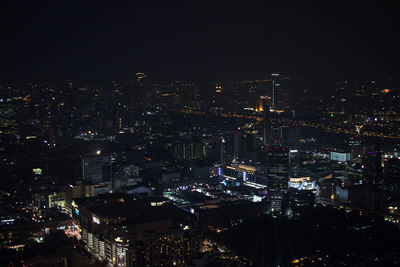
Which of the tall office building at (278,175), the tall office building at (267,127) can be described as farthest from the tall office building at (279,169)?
the tall office building at (267,127)

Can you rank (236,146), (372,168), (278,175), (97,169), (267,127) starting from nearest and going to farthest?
(278,175), (372,168), (97,169), (236,146), (267,127)

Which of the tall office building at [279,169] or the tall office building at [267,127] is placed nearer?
the tall office building at [279,169]

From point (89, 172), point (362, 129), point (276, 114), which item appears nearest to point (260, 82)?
point (276, 114)

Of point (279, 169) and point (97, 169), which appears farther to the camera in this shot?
point (97, 169)

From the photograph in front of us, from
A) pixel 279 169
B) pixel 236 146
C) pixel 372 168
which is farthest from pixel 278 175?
pixel 236 146

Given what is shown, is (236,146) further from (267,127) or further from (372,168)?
(372,168)

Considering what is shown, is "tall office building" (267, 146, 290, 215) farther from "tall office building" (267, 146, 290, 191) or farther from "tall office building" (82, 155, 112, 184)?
"tall office building" (82, 155, 112, 184)

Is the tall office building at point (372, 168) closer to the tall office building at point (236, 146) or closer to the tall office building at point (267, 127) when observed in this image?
the tall office building at point (267, 127)

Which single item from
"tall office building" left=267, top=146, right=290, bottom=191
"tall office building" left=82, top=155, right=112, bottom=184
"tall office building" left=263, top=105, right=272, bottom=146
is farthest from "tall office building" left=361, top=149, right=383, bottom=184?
"tall office building" left=82, top=155, right=112, bottom=184
